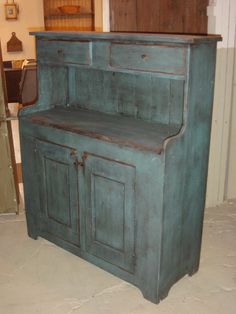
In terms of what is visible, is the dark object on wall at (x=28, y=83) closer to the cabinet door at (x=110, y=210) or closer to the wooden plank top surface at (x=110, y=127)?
the wooden plank top surface at (x=110, y=127)

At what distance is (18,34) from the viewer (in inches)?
273

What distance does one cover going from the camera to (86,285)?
7.26ft

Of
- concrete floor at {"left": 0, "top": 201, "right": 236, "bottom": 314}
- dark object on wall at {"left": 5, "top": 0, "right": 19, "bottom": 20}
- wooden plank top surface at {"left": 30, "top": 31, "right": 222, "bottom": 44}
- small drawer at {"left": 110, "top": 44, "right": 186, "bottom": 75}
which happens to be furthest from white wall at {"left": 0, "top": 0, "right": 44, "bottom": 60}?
small drawer at {"left": 110, "top": 44, "right": 186, "bottom": 75}

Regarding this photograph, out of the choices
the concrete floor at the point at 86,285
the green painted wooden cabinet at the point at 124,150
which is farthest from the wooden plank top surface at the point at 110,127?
the concrete floor at the point at 86,285

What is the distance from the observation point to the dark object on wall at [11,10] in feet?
22.0

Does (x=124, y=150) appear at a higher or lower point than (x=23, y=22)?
lower

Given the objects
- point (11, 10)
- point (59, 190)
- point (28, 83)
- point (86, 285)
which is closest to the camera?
point (86, 285)

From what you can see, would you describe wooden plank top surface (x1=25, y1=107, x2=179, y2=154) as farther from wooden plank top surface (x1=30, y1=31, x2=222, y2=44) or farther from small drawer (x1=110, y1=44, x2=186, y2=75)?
wooden plank top surface (x1=30, y1=31, x2=222, y2=44)

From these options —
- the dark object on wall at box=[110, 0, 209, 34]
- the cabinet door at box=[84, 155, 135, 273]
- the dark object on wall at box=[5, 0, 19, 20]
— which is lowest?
the cabinet door at box=[84, 155, 135, 273]

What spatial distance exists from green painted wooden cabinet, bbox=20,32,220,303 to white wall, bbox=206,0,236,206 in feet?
2.73

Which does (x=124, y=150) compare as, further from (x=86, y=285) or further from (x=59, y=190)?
(x=86, y=285)

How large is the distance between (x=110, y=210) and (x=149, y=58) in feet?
2.52

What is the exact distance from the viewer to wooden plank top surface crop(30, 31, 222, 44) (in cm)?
176

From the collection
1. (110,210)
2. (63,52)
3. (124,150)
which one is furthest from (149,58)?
(110,210)
